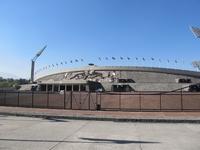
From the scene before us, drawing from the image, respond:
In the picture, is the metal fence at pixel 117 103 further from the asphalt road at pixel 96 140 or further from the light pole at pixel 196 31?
the light pole at pixel 196 31

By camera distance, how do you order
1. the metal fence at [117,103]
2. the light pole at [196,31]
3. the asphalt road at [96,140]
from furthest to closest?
the light pole at [196,31], the metal fence at [117,103], the asphalt road at [96,140]

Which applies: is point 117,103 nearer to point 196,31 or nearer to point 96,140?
point 96,140

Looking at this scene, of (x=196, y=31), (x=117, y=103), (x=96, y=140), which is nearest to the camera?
(x=96, y=140)

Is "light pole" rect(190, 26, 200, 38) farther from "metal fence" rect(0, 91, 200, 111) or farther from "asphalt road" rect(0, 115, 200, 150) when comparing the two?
"asphalt road" rect(0, 115, 200, 150)

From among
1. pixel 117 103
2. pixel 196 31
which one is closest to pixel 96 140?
pixel 117 103

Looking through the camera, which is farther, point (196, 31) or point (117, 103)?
point (196, 31)

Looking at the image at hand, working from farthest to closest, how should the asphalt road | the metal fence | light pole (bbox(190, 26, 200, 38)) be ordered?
light pole (bbox(190, 26, 200, 38)) → the metal fence → the asphalt road

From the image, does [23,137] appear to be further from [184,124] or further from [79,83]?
[79,83]

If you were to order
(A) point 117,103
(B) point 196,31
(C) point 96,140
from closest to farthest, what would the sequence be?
(C) point 96,140
(A) point 117,103
(B) point 196,31

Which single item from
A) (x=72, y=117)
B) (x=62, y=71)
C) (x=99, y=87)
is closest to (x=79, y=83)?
(x=99, y=87)

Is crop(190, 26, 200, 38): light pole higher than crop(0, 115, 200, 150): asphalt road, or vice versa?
crop(190, 26, 200, 38): light pole

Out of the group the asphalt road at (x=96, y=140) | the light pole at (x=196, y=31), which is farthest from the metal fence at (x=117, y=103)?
the light pole at (x=196, y=31)

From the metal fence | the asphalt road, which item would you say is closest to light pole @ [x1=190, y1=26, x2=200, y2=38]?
the metal fence

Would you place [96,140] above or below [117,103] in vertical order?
below
